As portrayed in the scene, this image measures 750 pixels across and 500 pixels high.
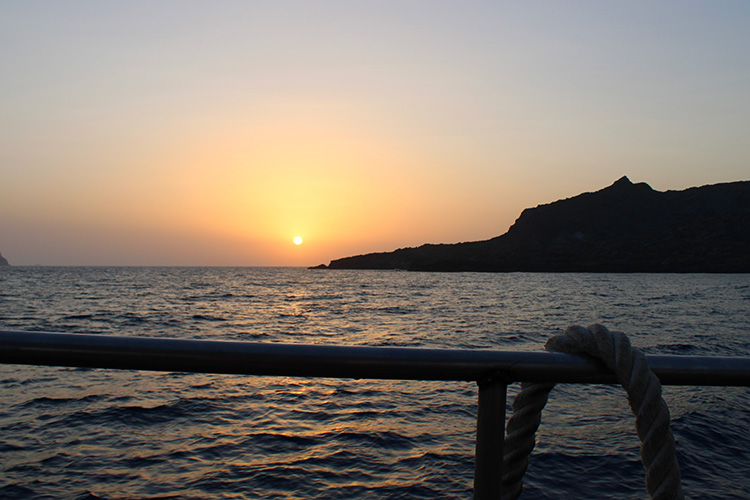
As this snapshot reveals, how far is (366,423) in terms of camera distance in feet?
30.1

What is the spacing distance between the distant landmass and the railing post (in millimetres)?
141784

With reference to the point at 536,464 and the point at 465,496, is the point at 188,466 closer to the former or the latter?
the point at 465,496

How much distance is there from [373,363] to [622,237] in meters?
166

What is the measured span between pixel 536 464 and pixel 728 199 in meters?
166

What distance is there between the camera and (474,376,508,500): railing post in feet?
3.14

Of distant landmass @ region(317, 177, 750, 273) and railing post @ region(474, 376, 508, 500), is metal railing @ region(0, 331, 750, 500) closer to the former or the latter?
railing post @ region(474, 376, 508, 500)

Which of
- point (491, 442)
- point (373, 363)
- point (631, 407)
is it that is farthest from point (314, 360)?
point (631, 407)

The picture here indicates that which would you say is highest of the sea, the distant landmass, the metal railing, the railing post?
the distant landmass

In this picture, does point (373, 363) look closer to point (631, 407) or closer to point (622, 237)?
point (631, 407)

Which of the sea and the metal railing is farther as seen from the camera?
the sea

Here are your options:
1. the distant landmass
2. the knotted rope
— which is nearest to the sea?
the knotted rope

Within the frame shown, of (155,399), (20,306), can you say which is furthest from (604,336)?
(20,306)

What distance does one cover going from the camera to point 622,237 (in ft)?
495

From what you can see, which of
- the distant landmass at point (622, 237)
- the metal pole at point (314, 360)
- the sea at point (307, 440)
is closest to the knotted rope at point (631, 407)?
the metal pole at point (314, 360)
